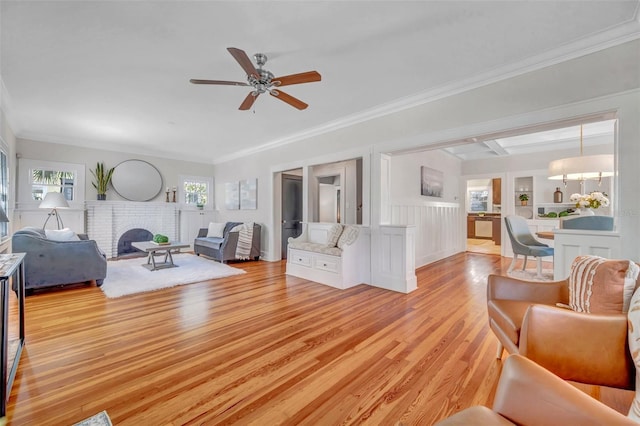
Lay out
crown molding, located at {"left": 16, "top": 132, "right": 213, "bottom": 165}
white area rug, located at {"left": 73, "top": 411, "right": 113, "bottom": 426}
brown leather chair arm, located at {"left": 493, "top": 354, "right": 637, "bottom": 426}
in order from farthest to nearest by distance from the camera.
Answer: crown molding, located at {"left": 16, "top": 132, "right": 213, "bottom": 165} → white area rug, located at {"left": 73, "top": 411, "right": 113, "bottom": 426} → brown leather chair arm, located at {"left": 493, "top": 354, "right": 637, "bottom": 426}

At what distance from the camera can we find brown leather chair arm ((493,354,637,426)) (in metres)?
0.79

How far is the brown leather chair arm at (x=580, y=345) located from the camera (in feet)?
4.11

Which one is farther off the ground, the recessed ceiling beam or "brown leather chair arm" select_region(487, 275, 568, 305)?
the recessed ceiling beam

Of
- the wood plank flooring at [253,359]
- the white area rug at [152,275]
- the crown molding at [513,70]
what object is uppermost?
the crown molding at [513,70]

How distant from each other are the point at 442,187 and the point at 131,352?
628 centimetres

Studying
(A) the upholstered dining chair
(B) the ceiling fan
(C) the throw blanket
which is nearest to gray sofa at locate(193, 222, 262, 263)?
(C) the throw blanket

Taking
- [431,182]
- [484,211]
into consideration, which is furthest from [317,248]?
[484,211]

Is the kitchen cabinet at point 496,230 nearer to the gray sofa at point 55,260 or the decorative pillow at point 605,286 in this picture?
the decorative pillow at point 605,286

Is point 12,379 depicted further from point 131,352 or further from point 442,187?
point 442,187

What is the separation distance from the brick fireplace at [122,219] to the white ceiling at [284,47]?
2519 mm

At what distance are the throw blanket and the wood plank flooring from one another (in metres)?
2.23

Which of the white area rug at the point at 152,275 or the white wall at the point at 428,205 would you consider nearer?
the white area rug at the point at 152,275

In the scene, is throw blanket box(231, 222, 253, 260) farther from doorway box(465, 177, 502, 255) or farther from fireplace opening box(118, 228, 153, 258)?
doorway box(465, 177, 502, 255)

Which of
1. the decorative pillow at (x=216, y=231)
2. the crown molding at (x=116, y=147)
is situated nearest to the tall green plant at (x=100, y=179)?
the crown molding at (x=116, y=147)
